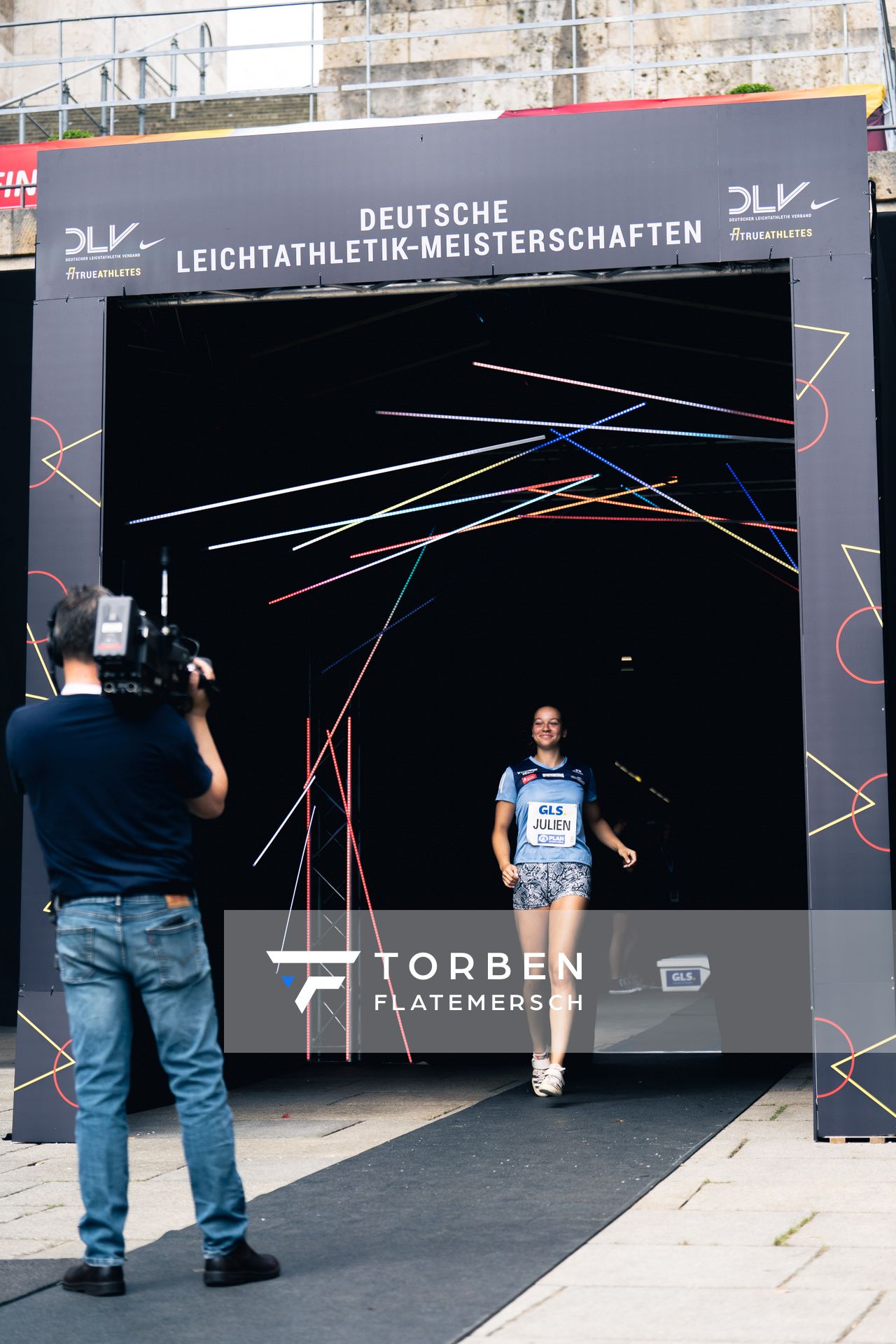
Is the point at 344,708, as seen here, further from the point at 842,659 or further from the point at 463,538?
the point at 842,659

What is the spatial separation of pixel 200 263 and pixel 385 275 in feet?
2.39

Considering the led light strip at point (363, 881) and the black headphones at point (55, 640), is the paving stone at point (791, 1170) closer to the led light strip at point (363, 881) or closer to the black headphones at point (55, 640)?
the black headphones at point (55, 640)

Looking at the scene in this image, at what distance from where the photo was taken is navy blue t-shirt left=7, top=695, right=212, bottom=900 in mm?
3693

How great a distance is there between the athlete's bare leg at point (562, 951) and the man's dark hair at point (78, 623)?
333 centimetres

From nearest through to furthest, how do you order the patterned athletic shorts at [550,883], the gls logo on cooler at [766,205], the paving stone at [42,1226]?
the paving stone at [42,1226], the gls logo on cooler at [766,205], the patterned athletic shorts at [550,883]

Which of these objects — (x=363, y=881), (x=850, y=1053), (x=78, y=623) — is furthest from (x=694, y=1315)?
(x=363, y=881)

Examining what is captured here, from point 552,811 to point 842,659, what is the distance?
1.74 meters

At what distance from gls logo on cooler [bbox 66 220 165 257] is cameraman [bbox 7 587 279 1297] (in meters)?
2.88

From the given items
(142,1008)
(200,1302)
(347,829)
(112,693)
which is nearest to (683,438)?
(347,829)

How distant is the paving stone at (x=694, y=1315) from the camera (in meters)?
3.20

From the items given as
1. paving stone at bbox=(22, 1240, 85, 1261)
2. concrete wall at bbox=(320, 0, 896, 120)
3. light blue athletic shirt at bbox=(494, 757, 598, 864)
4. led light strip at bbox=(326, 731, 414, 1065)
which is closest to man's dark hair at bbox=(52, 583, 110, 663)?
paving stone at bbox=(22, 1240, 85, 1261)

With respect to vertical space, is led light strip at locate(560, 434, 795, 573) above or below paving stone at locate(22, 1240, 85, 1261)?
above

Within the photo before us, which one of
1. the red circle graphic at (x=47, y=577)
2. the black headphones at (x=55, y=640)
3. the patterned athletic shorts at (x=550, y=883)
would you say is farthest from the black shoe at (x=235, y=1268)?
the patterned athletic shorts at (x=550, y=883)

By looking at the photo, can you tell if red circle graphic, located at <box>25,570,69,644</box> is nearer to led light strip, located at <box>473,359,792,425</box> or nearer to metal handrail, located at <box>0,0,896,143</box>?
led light strip, located at <box>473,359,792,425</box>
